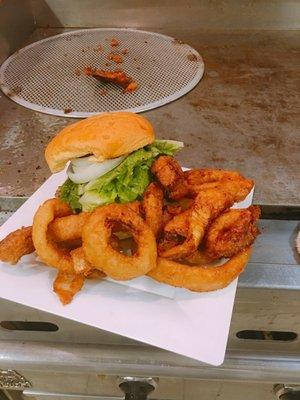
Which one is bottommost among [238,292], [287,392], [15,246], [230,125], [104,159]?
[287,392]

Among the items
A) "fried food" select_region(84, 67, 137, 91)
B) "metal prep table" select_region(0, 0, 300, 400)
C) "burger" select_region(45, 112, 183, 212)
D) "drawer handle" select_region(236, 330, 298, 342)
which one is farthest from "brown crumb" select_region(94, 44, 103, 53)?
"drawer handle" select_region(236, 330, 298, 342)

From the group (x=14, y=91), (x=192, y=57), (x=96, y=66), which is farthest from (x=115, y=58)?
(x=14, y=91)

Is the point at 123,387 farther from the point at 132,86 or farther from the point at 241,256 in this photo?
the point at 132,86

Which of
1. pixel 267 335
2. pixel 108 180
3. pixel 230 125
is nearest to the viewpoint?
pixel 108 180

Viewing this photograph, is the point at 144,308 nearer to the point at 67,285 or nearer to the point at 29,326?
the point at 67,285

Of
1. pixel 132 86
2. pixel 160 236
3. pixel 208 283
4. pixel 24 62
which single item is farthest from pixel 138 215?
pixel 24 62

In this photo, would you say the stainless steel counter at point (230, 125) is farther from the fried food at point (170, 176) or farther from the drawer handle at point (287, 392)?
the drawer handle at point (287, 392)

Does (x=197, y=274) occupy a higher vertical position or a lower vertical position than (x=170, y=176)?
lower

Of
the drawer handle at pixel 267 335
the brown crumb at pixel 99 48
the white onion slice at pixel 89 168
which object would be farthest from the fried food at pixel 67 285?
the brown crumb at pixel 99 48
